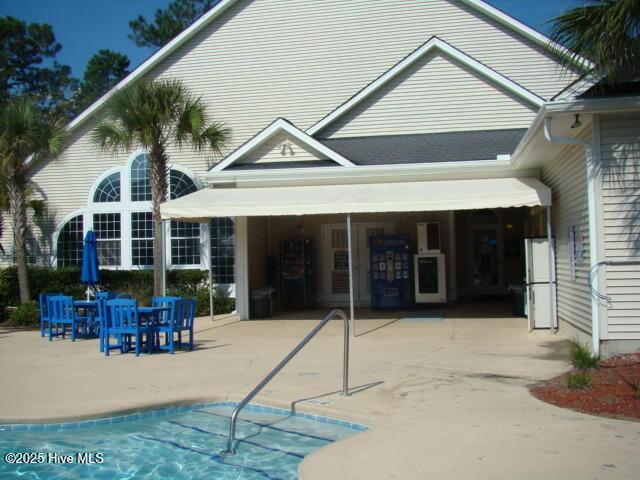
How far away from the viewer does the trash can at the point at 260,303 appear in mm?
16219

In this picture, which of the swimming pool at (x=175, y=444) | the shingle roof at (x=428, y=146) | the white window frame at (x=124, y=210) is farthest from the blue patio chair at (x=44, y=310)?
the shingle roof at (x=428, y=146)

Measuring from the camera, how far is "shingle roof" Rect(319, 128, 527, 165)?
50.1ft

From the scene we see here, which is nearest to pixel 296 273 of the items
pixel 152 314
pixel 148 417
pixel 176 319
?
pixel 176 319

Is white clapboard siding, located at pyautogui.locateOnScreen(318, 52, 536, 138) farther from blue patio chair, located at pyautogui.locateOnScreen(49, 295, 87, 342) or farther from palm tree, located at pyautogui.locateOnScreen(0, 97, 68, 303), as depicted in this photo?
blue patio chair, located at pyautogui.locateOnScreen(49, 295, 87, 342)

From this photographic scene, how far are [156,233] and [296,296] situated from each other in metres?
4.05

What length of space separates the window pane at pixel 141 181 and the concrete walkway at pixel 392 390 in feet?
22.1

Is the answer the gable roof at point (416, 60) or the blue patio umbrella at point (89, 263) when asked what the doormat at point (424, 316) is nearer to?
the gable roof at point (416, 60)

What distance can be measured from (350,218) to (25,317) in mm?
8411

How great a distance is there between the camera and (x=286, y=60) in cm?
2089

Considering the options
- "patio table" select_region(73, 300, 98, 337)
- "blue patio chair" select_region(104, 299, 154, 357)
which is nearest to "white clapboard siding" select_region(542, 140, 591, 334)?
"blue patio chair" select_region(104, 299, 154, 357)

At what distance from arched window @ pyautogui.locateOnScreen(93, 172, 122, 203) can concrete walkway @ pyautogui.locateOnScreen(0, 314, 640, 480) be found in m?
6.83

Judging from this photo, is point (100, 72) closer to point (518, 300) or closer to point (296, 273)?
point (296, 273)

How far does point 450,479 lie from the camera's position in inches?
203

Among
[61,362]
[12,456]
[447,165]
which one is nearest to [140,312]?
[61,362]
